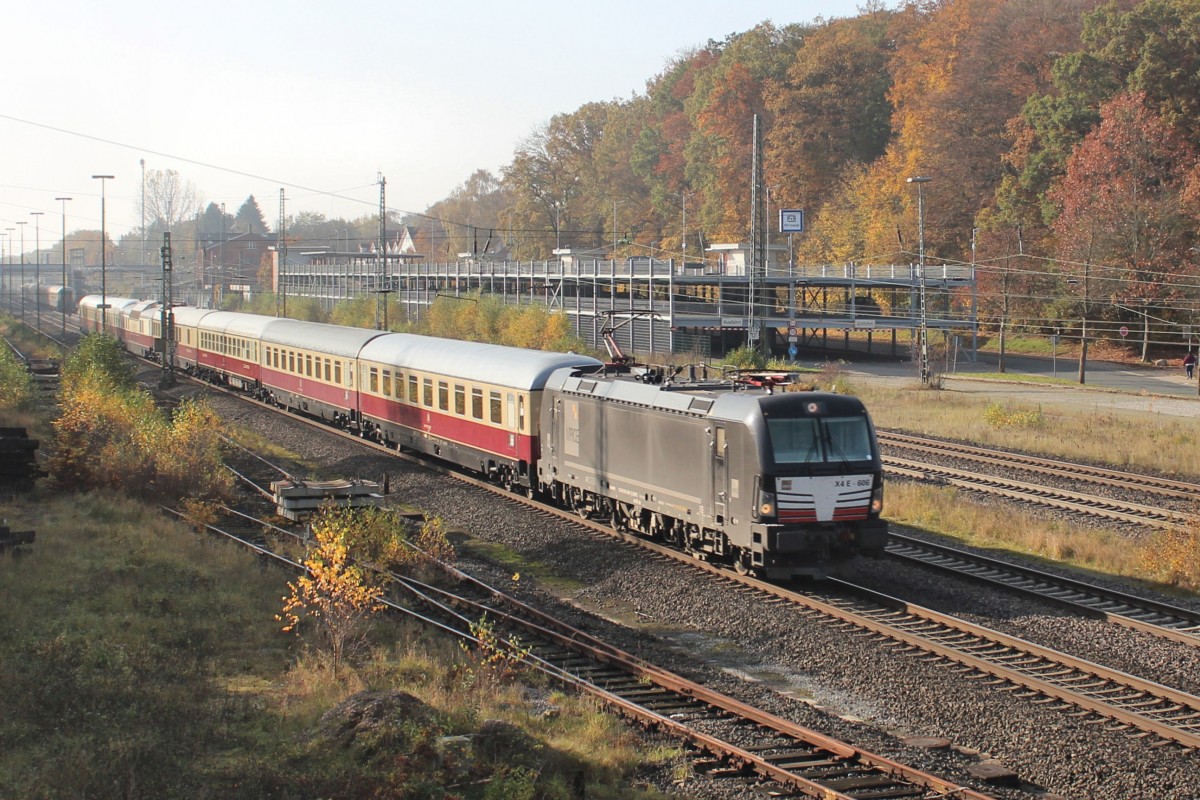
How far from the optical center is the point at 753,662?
1341cm

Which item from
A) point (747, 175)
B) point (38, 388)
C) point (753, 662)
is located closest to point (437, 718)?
point (753, 662)

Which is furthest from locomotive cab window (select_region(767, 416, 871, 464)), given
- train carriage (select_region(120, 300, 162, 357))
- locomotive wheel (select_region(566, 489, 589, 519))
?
train carriage (select_region(120, 300, 162, 357))

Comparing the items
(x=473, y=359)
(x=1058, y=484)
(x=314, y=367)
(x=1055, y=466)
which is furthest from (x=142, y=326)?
(x=1058, y=484)

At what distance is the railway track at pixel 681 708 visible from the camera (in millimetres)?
9438

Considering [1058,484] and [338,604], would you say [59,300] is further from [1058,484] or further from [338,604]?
[338,604]

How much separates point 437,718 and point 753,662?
4689 mm

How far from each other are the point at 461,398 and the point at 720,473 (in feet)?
35.0

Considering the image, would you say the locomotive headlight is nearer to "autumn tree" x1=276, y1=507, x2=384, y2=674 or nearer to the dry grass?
"autumn tree" x1=276, y1=507, x2=384, y2=674

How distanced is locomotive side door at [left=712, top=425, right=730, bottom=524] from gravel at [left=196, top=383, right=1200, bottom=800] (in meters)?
1.10

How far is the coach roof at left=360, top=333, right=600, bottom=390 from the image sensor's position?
23.0 metres

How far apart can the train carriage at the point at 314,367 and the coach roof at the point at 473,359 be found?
1735 mm

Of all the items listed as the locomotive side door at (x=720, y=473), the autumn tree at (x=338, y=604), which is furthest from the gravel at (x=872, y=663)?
the autumn tree at (x=338, y=604)

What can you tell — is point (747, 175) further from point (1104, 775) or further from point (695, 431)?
point (1104, 775)

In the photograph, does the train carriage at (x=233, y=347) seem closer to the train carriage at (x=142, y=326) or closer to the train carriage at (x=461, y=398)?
the train carriage at (x=142, y=326)
